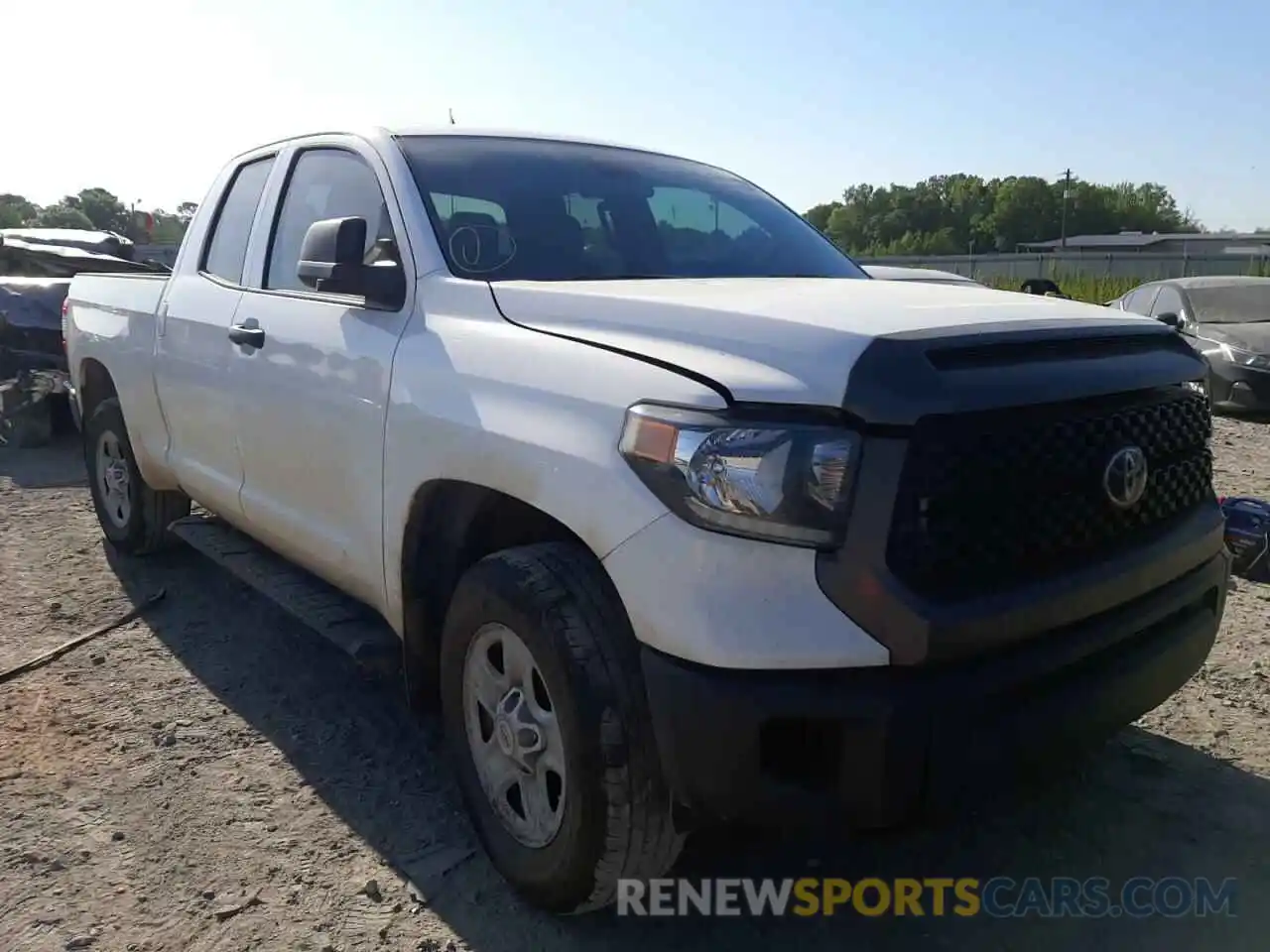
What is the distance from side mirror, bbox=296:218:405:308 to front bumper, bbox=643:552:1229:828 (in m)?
1.46

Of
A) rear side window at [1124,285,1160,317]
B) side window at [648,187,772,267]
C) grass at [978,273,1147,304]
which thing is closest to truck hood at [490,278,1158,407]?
side window at [648,187,772,267]

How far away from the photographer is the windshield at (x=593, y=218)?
3.10m

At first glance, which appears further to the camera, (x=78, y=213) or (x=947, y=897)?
(x=78, y=213)

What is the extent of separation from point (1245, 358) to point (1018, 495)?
925 centimetres

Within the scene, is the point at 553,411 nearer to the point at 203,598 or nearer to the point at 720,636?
the point at 720,636

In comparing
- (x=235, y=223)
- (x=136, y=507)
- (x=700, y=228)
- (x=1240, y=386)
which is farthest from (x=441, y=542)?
(x=1240, y=386)

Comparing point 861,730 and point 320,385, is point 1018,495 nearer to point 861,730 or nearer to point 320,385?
point 861,730

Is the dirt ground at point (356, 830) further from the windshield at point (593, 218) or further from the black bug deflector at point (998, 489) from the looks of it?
the windshield at point (593, 218)

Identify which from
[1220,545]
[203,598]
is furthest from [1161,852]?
[203,598]

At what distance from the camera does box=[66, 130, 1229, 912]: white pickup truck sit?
6.46 ft

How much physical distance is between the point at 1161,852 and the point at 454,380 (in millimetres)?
2200

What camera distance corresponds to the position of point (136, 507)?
17.3 feet

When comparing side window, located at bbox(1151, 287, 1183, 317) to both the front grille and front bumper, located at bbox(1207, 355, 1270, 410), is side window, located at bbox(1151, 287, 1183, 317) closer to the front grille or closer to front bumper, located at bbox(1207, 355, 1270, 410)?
front bumper, located at bbox(1207, 355, 1270, 410)

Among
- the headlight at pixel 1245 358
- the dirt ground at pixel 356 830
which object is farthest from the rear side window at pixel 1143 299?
the dirt ground at pixel 356 830
